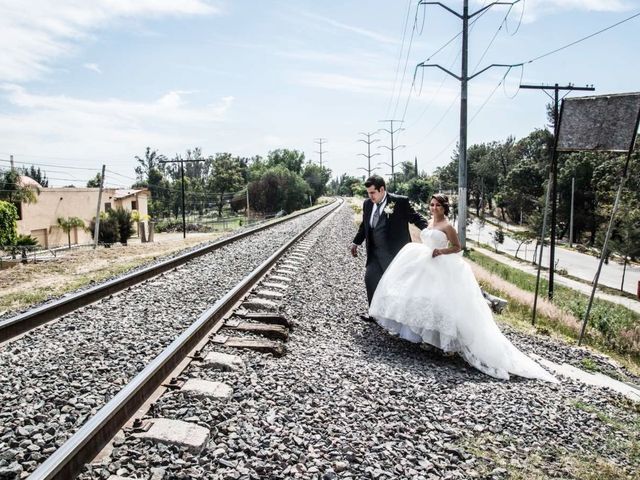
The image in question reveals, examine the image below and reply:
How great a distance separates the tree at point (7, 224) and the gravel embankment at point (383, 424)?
35287 mm

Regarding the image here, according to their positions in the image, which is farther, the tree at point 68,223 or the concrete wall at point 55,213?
the tree at point 68,223

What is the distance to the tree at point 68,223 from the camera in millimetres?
44650

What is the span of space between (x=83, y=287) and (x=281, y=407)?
5895 mm

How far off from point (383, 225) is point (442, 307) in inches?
61.9

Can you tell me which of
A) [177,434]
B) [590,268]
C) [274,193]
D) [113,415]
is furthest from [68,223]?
[274,193]

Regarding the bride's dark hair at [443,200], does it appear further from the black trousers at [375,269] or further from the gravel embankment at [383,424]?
the gravel embankment at [383,424]

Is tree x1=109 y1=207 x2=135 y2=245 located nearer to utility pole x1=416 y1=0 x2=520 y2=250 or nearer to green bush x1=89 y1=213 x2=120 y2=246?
green bush x1=89 y1=213 x2=120 y2=246

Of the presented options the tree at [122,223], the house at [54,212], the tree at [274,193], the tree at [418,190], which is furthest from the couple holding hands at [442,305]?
the tree at [418,190]

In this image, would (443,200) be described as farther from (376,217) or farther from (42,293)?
(42,293)

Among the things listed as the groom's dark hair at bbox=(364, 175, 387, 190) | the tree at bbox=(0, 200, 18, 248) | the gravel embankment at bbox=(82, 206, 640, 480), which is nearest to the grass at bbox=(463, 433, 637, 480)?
the gravel embankment at bbox=(82, 206, 640, 480)

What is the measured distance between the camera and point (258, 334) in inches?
224

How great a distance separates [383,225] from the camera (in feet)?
21.9

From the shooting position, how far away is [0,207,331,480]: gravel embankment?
3177 mm

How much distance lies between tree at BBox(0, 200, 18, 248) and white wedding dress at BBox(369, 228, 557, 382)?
115ft
